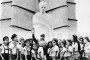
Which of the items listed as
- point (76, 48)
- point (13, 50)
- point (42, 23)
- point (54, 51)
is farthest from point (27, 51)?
point (42, 23)

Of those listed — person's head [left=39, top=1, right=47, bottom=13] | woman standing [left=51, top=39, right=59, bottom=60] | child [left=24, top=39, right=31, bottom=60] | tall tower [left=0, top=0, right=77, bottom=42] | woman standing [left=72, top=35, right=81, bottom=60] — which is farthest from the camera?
tall tower [left=0, top=0, right=77, bottom=42]

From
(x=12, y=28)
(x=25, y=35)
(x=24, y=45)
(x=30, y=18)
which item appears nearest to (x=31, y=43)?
(x=24, y=45)

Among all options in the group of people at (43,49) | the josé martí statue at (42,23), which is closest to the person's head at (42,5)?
the josé martí statue at (42,23)

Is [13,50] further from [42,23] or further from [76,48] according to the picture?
[42,23]

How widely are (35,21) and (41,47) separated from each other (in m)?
3.25

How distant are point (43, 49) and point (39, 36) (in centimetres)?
213

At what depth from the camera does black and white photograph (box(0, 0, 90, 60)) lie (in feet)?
42.3

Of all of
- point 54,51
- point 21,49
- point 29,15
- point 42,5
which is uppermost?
point 29,15

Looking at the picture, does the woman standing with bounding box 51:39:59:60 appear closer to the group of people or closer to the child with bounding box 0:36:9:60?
the group of people

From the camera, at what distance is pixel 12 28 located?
23.6m

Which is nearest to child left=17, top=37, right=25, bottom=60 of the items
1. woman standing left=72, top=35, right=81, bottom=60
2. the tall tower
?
woman standing left=72, top=35, right=81, bottom=60

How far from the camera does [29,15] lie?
25.6 metres

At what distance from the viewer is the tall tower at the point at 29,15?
24.4 metres

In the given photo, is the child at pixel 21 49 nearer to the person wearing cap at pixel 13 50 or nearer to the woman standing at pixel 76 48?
the person wearing cap at pixel 13 50
